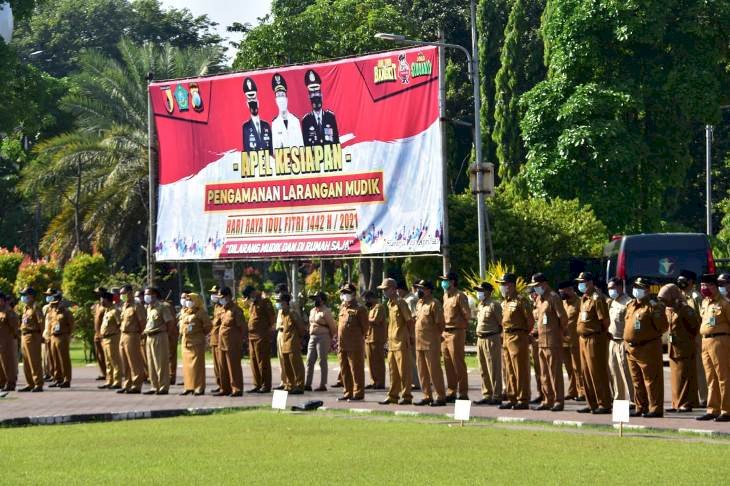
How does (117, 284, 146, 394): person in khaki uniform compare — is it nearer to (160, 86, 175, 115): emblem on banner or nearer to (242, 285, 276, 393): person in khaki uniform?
(242, 285, 276, 393): person in khaki uniform

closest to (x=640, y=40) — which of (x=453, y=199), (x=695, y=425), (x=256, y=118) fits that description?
(x=453, y=199)

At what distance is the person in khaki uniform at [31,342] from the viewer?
26141 mm

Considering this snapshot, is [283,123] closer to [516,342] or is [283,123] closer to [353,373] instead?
[353,373]

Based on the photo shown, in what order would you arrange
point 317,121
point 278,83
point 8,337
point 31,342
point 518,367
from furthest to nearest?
point 278,83
point 317,121
point 31,342
point 8,337
point 518,367

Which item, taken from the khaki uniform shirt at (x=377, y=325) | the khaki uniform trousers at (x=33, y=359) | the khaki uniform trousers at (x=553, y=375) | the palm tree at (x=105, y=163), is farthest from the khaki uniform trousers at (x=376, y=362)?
the palm tree at (x=105, y=163)

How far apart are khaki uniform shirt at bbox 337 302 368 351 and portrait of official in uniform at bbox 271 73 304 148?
822cm

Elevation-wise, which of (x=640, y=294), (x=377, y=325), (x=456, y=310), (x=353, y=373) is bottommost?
(x=353, y=373)

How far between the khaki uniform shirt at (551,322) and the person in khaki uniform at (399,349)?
249 centimetres

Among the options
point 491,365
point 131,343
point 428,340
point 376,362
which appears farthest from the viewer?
point 131,343

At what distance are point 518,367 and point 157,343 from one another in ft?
23.3

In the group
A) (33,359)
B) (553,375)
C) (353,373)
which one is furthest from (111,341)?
(553,375)

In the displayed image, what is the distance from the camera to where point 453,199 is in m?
38.7

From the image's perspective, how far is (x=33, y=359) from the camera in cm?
2630

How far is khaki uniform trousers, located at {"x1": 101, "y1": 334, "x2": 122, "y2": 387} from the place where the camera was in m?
25.8
